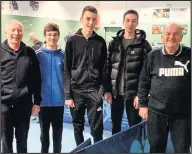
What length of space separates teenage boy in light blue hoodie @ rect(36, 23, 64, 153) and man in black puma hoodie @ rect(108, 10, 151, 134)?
0.52m

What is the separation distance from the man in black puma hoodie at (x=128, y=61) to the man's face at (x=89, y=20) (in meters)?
0.30

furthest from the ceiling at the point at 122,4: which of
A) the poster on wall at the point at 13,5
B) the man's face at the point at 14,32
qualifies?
the man's face at the point at 14,32

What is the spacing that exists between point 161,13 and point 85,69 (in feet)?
11.9

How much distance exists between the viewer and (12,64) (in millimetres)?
2480

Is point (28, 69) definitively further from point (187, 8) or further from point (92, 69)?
point (187, 8)

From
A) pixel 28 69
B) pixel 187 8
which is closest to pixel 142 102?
pixel 28 69

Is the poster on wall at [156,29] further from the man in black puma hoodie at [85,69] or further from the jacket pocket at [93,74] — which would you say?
the jacket pocket at [93,74]

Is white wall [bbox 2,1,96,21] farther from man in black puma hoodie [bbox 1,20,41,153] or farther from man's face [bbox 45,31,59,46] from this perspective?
man in black puma hoodie [bbox 1,20,41,153]

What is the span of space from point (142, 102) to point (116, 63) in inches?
20.8

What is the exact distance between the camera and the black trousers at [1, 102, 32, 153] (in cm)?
252

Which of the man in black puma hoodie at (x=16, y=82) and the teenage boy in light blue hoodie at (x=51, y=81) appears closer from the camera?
the man in black puma hoodie at (x=16, y=82)

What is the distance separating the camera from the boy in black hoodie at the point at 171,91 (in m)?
2.30

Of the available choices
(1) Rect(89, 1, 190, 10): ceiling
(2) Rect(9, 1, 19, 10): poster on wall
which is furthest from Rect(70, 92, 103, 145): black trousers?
(1) Rect(89, 1, 190, 10): ceiling

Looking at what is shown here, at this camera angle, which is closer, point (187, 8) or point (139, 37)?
point (139, 37)
